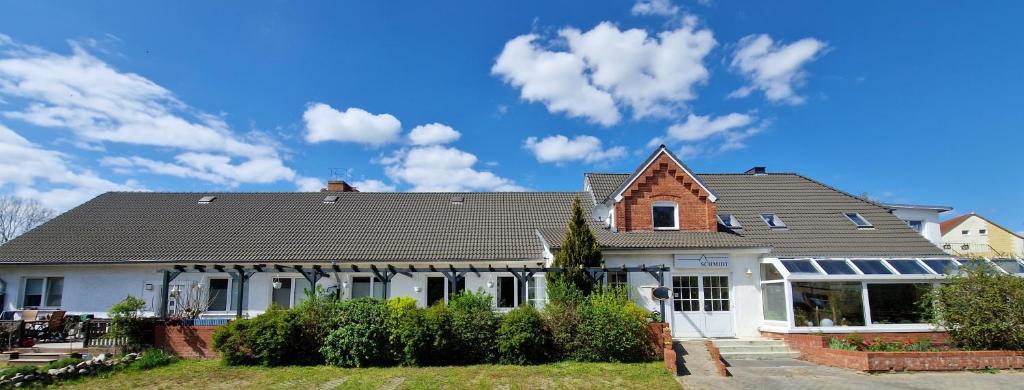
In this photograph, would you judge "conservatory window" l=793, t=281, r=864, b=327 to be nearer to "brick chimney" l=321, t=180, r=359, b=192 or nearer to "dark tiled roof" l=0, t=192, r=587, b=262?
"dark tiled roof" l=0, t=192, r=587, b=262

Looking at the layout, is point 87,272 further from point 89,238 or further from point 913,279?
point 913,279

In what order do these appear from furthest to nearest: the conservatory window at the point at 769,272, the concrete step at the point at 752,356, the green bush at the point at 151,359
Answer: the conservatory window at the point at 769,272 < the concrete step at the point at 752,356 < the green bush at the point at 151,359

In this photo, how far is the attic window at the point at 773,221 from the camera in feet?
65.9

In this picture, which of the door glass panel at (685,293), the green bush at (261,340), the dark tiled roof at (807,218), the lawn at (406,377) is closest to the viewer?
the lawn at (406,377)

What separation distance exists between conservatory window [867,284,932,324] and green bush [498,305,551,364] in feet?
31.1

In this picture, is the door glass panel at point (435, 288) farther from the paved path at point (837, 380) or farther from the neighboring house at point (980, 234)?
the neighboring house at point (980, 234)

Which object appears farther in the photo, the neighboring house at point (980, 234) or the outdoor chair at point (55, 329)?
the neighboring house at point (980, 234)

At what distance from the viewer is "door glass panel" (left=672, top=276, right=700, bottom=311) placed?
17.4 meters

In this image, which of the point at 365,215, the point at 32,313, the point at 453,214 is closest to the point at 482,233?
the point at 453,214

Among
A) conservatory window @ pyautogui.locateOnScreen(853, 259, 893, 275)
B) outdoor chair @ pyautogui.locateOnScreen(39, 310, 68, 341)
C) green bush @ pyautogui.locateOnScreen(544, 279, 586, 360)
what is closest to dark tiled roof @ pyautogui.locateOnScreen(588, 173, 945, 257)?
conservatory window @ pyautogui.locateOnScreen(853, 259, 893, 275)

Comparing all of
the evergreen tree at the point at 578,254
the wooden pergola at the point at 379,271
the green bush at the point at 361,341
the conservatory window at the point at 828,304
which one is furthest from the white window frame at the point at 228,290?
the conservatory window at the point at 828,304

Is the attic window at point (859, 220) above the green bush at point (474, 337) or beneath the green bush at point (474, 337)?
above

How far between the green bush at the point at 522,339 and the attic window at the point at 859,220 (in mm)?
13297

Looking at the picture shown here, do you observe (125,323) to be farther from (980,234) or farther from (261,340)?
(980,234)
